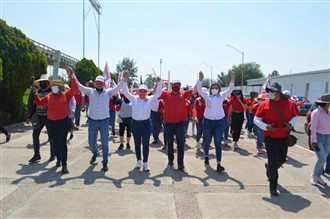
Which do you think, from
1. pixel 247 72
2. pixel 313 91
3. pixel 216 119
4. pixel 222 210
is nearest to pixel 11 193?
pixel 222 210

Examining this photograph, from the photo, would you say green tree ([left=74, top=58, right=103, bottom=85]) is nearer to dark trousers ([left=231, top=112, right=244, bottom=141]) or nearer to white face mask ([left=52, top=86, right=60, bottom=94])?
dark trousers ([left=231, top=112, right=244, bottom=141])

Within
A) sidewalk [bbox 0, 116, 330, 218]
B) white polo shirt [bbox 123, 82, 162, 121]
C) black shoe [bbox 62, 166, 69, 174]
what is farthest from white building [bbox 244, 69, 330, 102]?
black shoe [bbox 62, 166, 69, 174]

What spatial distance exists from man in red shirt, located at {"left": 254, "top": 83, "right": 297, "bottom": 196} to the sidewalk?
553 millimetres

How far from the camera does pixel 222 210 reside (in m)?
3.95

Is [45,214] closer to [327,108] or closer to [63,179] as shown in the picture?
[63,179]

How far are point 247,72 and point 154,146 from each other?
92.0 meters

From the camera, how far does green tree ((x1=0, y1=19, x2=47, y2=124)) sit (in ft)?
34.3

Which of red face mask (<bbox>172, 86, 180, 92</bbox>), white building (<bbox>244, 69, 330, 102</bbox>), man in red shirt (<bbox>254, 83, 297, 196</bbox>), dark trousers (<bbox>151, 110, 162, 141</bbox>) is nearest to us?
man in red shirt (<bbox>254, 83, 297, 196</bbox>)

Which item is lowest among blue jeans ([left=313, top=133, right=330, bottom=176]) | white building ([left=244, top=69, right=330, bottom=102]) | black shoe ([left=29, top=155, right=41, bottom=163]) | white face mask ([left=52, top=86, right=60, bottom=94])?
black shoe ([left=29, top=155, right=41, bottom=163])

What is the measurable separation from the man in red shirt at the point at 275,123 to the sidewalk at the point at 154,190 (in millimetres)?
553

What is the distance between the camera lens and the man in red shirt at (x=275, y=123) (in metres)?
4.51

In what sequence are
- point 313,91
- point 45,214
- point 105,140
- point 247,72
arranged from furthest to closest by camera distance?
point 247,72, point 313,91, point 105,140, point 45,214

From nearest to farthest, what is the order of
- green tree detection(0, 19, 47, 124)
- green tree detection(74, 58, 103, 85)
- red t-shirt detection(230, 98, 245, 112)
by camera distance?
red t-shirt detection(230, 98, 245, 112) → green tree detection(0, 19, 47, 124) → green tree detection(74, 58, 103, 85)

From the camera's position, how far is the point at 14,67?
10625 mm
